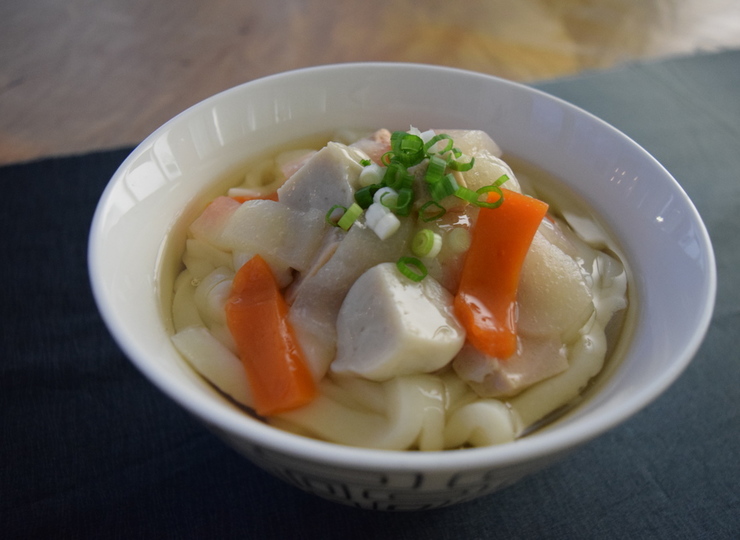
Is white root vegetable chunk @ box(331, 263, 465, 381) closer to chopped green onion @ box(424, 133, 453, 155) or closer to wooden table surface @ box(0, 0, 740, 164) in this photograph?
chopped green onion @ box(424, 133, 453, 155)

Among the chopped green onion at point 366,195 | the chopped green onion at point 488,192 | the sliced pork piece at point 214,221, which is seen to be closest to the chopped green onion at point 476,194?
the chopped green onion at point 488,192

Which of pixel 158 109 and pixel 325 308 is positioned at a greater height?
pixel 325 308

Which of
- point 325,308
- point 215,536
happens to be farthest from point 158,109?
point 215,536

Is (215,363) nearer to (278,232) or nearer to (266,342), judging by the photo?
(266,342)

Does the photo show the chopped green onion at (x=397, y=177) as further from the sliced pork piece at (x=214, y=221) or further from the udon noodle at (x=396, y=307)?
the sliced pork piece at (x=214, y=221)

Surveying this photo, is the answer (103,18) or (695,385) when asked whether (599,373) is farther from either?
(103,18)

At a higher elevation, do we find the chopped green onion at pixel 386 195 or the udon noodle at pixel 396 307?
the chopped green onion at pixel 386 195


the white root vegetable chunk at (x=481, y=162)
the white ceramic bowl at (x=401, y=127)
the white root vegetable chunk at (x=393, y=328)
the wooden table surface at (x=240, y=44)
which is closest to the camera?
the white ceramic bowl at (x=401, y=127)
